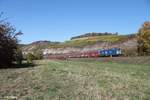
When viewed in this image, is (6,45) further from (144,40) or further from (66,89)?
(144,40)

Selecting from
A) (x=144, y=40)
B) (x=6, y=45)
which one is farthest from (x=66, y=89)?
(x=144, y=40)

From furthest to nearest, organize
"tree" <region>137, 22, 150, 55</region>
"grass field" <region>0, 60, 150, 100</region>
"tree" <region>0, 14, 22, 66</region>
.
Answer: "tree" <region>137, 22, 150, 55</region>, "tree" <region>0, 14, 22, 66</region>, "grass field" <region>0, 60, 150, 100</region>

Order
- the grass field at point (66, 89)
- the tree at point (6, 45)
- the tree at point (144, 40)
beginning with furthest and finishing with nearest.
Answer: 1. the tree at point (144, 40)
2. the tree at point (6, 45)
3. the grass field at point (66, 89)

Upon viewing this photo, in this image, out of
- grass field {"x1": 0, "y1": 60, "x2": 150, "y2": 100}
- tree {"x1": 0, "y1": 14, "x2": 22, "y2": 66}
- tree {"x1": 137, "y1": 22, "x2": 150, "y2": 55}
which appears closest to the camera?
grass field {"x1": 0, "y1": 60, "x2": 150, "y2": 100}

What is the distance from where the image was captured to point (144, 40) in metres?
67.2

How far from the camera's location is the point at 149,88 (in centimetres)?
1304

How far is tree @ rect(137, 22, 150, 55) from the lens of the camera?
6544 cm

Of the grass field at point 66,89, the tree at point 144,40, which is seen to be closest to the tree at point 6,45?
the grass field at point 66,89

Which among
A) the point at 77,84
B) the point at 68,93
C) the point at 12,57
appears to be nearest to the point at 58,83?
the point at 77,84

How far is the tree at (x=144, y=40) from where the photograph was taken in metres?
65.4

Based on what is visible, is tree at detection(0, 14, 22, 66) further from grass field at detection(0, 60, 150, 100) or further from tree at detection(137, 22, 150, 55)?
tree at detection(137, 22, 150, 55)

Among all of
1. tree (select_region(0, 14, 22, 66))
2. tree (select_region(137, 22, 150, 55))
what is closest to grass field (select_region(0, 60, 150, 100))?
tree (select_region(0, 14, 22, 66))

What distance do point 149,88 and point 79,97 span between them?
3.73 m

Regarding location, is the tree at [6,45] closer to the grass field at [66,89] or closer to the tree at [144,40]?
the grass field at [66,89]
